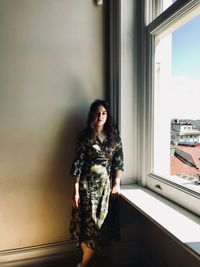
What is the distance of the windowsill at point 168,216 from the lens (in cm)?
104

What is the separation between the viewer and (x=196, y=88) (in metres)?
1.33

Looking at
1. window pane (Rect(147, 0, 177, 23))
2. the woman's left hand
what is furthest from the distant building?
window pane (Rect(147, 0, 177, 23))

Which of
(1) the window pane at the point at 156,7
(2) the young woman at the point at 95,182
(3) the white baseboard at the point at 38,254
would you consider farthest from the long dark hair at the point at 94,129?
(3) the white baseboard at the point at 38,254

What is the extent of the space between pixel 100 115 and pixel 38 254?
1133 mm

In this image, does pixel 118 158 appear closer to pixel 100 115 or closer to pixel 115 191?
pixel 115 191

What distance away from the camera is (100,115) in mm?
1640

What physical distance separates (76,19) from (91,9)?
5.7 inches

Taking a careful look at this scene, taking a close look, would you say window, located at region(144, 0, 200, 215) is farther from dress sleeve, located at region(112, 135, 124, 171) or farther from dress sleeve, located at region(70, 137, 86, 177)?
dress sleeve, located at region(70, 137, 86, 177)

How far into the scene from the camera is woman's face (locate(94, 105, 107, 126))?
1.64 m

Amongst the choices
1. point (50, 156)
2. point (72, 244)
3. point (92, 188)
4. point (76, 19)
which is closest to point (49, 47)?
point (76, 19)

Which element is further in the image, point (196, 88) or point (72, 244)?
point (72, 244)

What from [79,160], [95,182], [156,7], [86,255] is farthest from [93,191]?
[156,7]

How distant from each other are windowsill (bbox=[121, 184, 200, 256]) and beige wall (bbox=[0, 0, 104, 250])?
1.88ft

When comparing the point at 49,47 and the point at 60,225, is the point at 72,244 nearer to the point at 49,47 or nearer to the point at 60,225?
the point at 60,225
